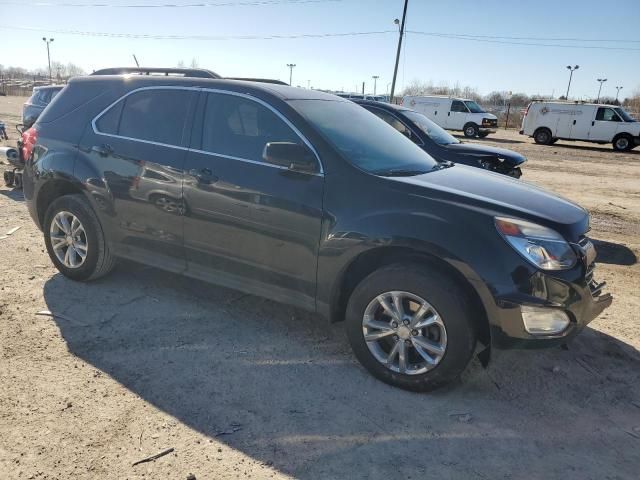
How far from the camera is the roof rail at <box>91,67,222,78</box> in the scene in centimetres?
443

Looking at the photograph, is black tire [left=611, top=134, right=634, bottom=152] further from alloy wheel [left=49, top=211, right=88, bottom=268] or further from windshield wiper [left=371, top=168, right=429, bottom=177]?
alloy wheel [left=49, top=211, right=88, bottom=268]

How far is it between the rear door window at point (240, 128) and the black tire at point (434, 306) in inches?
45.4

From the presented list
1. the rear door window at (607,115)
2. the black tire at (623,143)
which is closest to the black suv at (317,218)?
the black tire at (623,143)

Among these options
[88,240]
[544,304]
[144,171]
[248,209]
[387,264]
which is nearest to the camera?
[544,304]

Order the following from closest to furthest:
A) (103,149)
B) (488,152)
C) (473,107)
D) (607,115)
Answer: (103,149)
(488,152)
(607,115)
(473,107)

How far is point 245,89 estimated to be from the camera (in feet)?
12.8

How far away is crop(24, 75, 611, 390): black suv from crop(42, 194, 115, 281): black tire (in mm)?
15

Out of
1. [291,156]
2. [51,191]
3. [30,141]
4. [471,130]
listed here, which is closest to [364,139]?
[291,156]

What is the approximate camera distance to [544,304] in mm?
2949

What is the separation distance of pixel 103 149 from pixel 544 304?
142 inches

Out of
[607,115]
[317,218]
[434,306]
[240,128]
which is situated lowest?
[434,306]

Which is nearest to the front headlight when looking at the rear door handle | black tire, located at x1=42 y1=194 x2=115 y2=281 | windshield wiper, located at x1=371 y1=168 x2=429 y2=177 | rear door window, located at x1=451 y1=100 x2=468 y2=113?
windshield wiper, located at x1=371 y1=168 x2=429 y2=177

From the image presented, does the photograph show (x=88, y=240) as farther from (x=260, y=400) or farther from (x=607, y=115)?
(x=607, y=115)

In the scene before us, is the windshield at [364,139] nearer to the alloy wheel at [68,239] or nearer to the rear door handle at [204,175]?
the rear door handle at [204,175]
